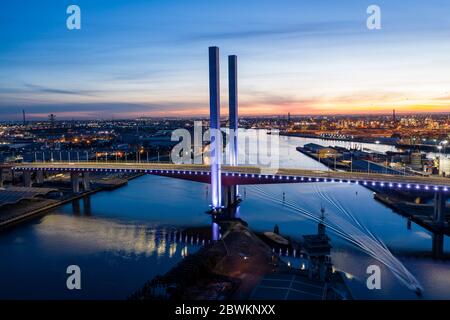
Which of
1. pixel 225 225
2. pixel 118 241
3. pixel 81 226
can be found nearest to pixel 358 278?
pixel 225 225

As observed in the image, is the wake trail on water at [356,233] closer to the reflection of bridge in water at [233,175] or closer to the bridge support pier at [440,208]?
the reflection of bridge in water at [233,175]

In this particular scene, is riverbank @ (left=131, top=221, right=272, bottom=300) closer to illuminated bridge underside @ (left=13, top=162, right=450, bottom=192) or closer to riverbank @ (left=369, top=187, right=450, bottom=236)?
illuminated bridge underside @ (left=13, top=162, right=450, bottom=192)

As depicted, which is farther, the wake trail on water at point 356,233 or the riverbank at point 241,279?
the wake trail on water at point 356,233

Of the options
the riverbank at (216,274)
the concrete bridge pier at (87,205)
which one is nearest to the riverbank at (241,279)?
the riverbank at (216,274)

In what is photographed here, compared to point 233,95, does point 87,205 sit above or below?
below

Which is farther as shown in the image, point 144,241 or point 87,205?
point 87,205

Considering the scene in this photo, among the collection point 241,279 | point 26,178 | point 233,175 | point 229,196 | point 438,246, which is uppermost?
point 233,175

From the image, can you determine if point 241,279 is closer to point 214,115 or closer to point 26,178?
point 214,115

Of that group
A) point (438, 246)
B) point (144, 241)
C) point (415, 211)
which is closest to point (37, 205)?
Answer: point (144, 241)
